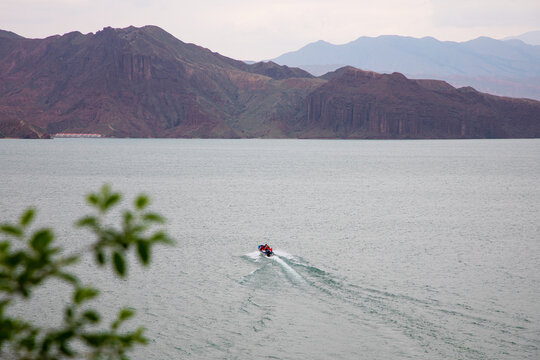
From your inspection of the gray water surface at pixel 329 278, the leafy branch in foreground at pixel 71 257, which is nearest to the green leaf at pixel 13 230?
the leafy branch in foreground at pixel 71 257

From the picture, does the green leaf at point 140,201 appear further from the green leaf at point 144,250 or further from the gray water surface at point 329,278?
the gray water surface at point 329,278

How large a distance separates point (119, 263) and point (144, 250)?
0.22m

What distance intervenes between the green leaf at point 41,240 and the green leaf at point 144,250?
0.67 metres

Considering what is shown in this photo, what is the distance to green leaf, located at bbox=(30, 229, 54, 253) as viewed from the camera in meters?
4.26

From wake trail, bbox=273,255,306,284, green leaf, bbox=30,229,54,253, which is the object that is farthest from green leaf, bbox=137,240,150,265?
wake trail, bbox=273,255,306,284

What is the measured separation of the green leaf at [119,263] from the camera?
4.30 metres

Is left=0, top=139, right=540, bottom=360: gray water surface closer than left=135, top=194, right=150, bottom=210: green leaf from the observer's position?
No

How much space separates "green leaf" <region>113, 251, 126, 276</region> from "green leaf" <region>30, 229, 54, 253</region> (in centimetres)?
50

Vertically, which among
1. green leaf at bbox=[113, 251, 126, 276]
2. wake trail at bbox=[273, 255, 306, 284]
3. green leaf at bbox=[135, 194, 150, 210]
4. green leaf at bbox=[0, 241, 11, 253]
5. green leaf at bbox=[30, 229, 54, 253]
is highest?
green leaf at bbox=[135, 194, 150, 210]

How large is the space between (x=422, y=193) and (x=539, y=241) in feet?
123

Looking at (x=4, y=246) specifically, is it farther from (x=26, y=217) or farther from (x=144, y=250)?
(x=144, y=250)

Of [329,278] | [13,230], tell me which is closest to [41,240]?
[13,230]

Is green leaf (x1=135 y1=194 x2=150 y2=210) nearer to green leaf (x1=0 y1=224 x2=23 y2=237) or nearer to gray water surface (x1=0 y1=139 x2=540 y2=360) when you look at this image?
green leaf (x1=0 y1=224 x2=23 y2=237)

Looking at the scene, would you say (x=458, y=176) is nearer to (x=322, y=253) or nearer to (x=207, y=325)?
(x=322, y=253)
